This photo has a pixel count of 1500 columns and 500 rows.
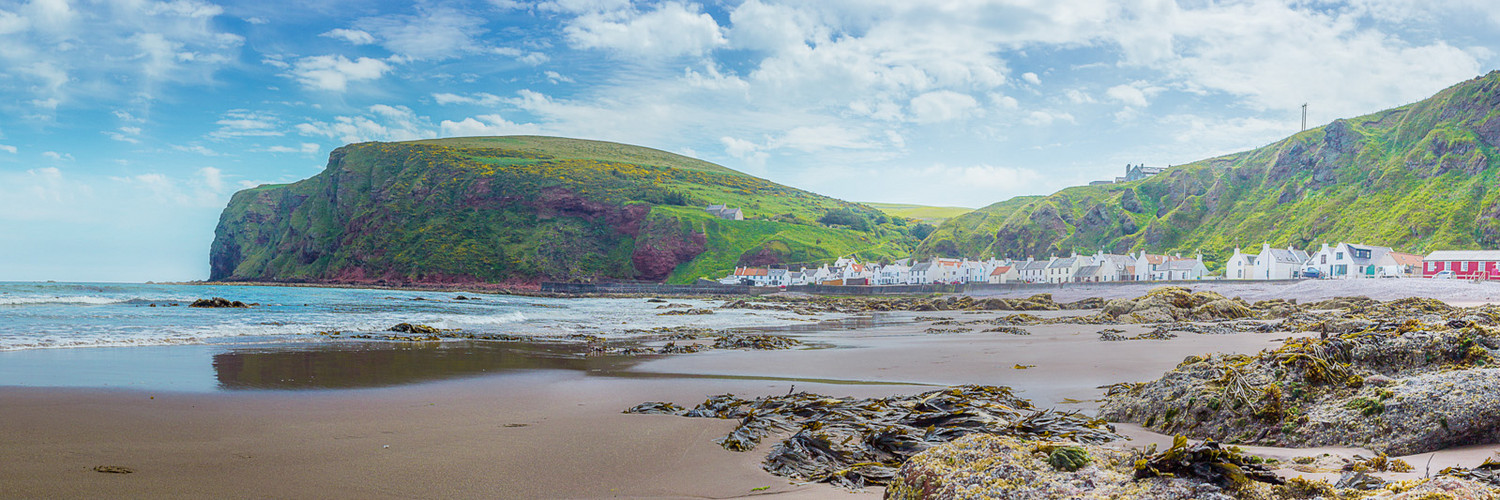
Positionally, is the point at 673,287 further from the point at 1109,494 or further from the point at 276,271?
the point at 1109,494

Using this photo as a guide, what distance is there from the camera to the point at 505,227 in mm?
117562

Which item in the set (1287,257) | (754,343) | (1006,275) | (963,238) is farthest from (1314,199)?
(754,343)

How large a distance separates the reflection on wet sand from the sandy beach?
703 millimetres

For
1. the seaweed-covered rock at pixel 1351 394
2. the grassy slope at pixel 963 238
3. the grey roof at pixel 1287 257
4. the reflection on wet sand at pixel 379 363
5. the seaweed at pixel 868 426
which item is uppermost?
the grassy slope at pixel 963 238

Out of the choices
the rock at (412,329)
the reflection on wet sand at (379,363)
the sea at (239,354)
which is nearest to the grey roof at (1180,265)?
the sea at (239,354)

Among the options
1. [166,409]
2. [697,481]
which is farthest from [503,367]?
[697,481]

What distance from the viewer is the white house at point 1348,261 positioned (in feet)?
213

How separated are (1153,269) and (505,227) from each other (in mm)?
91032

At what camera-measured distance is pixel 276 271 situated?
127500mm

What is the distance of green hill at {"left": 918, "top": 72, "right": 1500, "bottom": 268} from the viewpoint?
82375 millimetres

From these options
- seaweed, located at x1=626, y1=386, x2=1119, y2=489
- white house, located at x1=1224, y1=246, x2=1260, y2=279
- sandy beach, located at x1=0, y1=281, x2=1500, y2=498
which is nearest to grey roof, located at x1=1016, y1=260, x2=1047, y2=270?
white house, located at x1=1224, y1=246, x2=1260, y2=279

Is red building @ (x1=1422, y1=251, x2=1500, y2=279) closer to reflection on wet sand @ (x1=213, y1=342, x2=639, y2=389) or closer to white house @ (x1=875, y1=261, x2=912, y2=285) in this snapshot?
white house @ (x1=875, y1=261, x2=912, y2=285)

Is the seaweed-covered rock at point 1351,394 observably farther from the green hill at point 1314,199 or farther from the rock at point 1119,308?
the green hill at point 1314,199

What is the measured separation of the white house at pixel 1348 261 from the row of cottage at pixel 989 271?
18.2 meters
